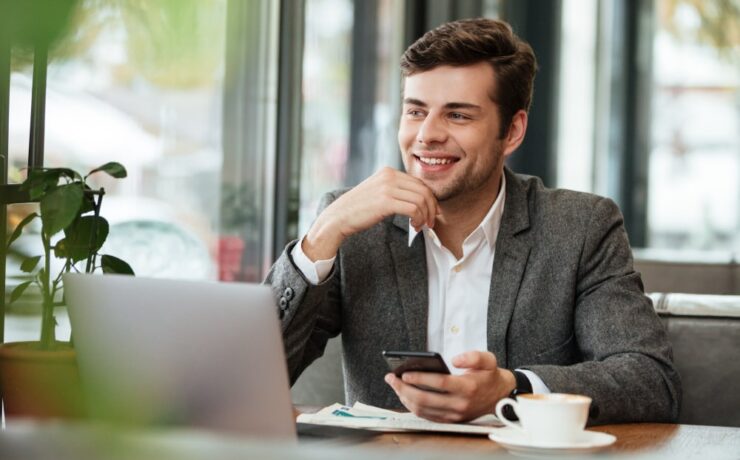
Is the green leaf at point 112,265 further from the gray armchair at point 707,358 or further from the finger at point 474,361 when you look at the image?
the gray armchair at point 707,358

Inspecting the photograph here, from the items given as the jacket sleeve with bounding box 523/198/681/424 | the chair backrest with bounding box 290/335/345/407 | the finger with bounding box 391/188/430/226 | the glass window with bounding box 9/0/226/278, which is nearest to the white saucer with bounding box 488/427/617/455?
the jacket sleeve with bounding box 523/198/681/424

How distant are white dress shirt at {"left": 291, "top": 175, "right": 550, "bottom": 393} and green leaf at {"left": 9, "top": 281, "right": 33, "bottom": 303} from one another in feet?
5.19

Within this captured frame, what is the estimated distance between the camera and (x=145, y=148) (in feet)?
8.91

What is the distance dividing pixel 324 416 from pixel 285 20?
2327 millimetres

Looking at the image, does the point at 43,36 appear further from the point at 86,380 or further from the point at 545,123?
the point at 545,123

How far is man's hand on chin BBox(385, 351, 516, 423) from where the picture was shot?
1.38m

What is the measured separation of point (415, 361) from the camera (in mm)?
1347

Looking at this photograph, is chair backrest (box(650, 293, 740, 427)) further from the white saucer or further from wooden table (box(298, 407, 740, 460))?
the white saucer

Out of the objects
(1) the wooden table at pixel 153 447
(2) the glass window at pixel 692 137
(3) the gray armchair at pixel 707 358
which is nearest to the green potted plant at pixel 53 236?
(1) the wooden table at pixel 153 447

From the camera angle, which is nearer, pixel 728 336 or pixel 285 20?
pixel 728 336

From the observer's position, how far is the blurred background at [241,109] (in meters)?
0.26

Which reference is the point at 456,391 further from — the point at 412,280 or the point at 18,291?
the point at 18,291

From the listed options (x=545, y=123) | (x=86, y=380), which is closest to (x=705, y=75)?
(x=545, y=123)

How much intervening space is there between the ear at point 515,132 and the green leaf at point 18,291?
1.90m
